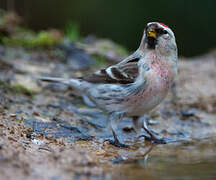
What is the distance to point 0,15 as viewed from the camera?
695 centimetres

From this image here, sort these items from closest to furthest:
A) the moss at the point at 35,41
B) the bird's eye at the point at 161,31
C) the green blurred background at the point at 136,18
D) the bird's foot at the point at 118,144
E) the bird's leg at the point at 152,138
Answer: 1. the bird's foot at the point at 118,144
2. the bird's eye at the point at 161,31
3. the bird's leg at the point at 152,138
4. the moss at the point at 35,41
5. the green blurred background at the point at 136,18

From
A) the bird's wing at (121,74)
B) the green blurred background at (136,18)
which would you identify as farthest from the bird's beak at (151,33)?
the green blurred background at (136,18)

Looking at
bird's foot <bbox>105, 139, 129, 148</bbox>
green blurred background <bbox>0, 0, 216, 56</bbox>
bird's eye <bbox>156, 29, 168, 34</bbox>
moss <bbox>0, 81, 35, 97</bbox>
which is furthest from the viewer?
green blurred background <bbox>0, 0, 216, 56</bbox>

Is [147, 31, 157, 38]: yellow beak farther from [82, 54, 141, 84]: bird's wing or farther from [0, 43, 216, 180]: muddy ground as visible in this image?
[0, 43, 216, 180]: muddy ground

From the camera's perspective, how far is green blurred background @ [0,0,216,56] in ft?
37.6

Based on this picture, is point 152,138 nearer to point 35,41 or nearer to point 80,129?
point 80,129

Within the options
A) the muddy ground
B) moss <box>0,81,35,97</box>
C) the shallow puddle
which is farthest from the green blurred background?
the shallow puddle

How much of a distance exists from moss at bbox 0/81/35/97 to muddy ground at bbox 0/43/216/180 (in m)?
0.01

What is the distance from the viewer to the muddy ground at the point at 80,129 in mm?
2449

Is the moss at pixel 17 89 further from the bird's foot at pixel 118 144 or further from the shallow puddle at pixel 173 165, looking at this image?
the shallow puddle at pixel 173 165

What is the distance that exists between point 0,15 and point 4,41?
1151mm

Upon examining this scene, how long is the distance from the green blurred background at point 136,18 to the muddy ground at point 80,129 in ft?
16.6

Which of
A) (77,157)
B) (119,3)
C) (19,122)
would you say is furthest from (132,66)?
(119,3)

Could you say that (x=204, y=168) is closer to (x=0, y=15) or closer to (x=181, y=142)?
(x=181, y=142)
